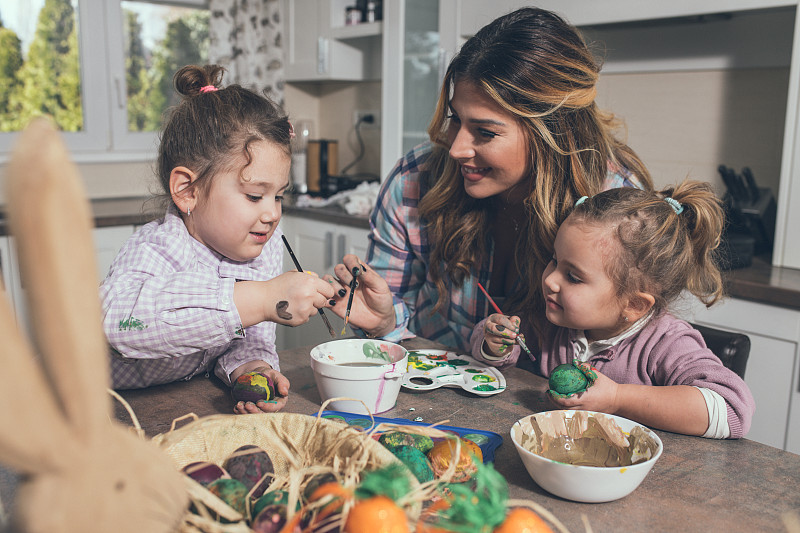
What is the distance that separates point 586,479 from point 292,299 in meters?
0.56

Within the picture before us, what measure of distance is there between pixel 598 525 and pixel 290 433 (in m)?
0.38

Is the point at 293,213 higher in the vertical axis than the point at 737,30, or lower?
lower

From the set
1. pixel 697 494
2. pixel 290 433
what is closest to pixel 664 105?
pixel 697 494

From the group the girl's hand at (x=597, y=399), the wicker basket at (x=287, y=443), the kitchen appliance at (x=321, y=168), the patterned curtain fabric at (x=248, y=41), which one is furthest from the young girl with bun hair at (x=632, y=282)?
the patterned curtain fabric at (x=248, y=41)

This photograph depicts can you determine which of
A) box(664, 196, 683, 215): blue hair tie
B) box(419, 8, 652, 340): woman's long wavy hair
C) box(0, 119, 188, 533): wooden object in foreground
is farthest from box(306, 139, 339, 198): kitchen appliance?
box(0, 119, 188, 533): wooden object in foreground

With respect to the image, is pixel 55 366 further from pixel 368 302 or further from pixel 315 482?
pixel 368 302

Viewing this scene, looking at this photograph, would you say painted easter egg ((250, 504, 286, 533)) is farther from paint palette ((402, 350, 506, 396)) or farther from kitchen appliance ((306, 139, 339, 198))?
kitchen appliance ((306, 139, 339, 198))

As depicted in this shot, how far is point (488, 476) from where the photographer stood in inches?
23.1

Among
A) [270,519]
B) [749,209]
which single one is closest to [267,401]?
[270,519]

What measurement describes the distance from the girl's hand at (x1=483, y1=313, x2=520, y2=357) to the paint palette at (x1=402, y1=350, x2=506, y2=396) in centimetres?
4

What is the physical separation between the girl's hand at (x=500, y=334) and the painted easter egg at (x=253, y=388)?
1.43 ft

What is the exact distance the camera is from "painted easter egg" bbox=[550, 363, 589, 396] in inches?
40.5

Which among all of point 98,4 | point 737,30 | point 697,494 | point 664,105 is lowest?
point 697,494

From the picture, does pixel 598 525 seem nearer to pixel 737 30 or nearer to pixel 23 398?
pixel 23 398
